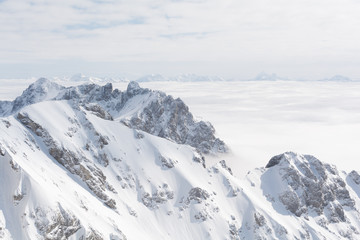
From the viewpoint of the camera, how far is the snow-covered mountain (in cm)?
8600

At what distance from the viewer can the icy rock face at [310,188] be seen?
151 metres

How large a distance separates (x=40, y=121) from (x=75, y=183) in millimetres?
27721

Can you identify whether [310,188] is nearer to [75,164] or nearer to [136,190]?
[136,190]

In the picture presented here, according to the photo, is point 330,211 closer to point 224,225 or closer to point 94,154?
point 224,225

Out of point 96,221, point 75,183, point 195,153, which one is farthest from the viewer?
point 195,153

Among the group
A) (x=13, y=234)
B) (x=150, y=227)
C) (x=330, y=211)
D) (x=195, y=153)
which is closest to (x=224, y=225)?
(x=150, y=227)

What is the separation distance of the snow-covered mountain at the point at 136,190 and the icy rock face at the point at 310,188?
1.51 ft

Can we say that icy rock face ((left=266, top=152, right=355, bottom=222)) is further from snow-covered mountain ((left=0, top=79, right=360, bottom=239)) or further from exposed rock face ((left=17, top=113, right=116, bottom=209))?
exposed rock face ((left=17, top=113, right=116, bottom=209))

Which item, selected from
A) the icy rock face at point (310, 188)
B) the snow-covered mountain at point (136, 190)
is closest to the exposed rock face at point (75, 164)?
the snow-covered mountain at point (136, 190)

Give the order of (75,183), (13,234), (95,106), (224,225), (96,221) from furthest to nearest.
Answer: (95,106) → (224,225) → (75,183) → (96,221) → (13,234)

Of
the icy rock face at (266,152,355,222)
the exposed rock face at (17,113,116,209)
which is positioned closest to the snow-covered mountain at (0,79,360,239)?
the exposed rock face at (17,113,116,209)

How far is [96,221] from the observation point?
93375 millimetres

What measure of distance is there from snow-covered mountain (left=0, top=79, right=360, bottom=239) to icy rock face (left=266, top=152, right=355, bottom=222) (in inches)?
18.1

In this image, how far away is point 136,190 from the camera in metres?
127
